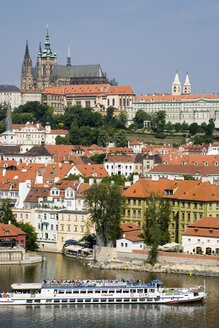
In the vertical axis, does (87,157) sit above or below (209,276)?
above

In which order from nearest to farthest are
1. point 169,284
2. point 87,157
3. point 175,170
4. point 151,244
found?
point 169,284 < point 151,244 < point 175,170 < point 87,157

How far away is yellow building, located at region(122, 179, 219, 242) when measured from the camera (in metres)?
69.3

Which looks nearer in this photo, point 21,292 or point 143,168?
point 21,292

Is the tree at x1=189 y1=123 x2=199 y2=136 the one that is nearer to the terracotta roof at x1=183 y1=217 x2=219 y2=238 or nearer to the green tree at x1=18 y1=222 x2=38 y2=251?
the green tree at x1=18 y1=222 x2=38 y2=251

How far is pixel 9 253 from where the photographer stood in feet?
220

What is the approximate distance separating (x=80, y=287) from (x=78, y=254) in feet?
43.6

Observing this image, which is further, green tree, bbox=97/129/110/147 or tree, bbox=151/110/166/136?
tree, bbox=151/110/166/136

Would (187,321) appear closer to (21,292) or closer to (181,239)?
(21,292)

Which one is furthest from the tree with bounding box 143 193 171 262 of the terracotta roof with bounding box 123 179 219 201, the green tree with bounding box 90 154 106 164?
the green tree with bounding box 90 154 106 164

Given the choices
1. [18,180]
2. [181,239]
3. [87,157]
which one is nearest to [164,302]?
[181,239]

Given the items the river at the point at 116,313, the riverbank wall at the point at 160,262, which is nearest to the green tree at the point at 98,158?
the riverbank wall at the point at 160,262

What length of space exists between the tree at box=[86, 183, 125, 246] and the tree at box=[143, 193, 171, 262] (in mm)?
2216

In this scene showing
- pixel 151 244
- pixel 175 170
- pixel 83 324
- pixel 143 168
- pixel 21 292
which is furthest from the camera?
pixel 143 168

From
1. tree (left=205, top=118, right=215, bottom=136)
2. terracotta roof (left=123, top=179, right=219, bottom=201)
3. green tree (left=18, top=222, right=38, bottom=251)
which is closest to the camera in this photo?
terracotta roof (left=123, top=179, right=219, bottom=201)
